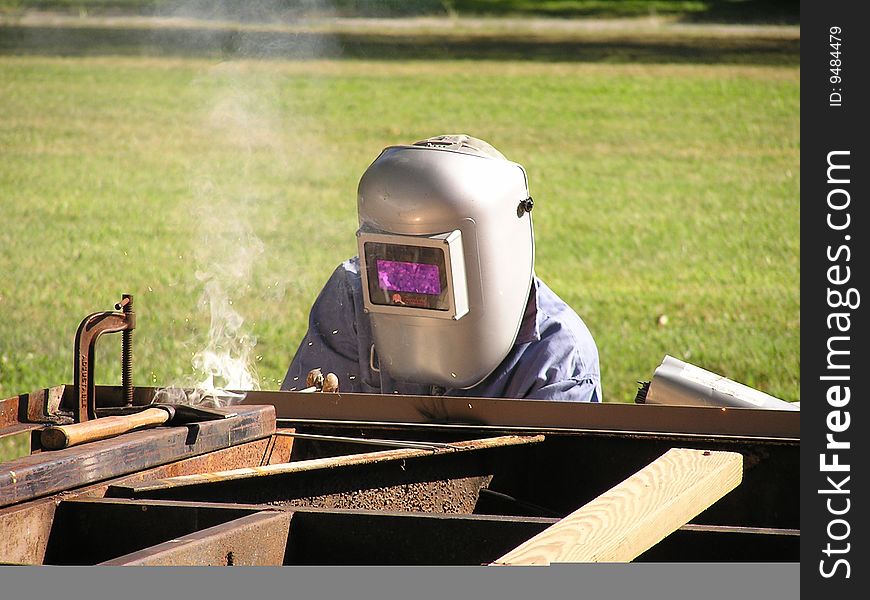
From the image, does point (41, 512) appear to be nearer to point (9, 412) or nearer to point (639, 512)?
point (9, 412)

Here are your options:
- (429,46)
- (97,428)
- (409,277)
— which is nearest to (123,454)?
(97,428)

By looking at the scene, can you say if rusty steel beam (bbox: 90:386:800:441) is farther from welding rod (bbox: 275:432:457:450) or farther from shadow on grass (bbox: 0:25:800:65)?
shadow on grass (bbox: 0:25:800:65)

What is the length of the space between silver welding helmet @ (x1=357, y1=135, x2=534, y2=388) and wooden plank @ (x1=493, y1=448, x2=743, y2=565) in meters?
0.77

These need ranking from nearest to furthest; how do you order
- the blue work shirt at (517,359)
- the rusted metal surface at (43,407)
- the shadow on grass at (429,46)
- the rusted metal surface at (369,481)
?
the rusted metal surface at (369,481), the rusted metal surface at (43,407), the blue work shirt at (517,359), the shadow on grass at (429,46)

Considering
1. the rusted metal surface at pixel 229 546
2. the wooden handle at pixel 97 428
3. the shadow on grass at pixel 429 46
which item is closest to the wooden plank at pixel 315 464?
the wooden handle at pixel 97 428

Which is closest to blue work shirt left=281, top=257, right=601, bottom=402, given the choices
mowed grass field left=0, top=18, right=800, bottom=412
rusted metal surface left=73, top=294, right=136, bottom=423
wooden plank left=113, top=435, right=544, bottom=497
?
mowed grass field left=0, top=18, right=800, bottom=412

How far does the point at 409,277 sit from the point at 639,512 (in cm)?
113

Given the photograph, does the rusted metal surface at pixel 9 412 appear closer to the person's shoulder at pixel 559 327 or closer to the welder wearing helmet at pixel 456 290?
A: the welder wearing helmet at pixel 456 290

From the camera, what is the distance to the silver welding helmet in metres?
2.85

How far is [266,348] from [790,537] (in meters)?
4.76

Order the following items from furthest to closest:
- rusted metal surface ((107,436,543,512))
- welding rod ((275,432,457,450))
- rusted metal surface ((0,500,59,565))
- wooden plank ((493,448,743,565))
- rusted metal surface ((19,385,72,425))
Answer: rusted metal surface ((19,385,72,425)) < welding rod ((275,432,457,450)) < rusted metal surface ((107,436,543,512)) < rusted metal surface ((0,500,59,565)) < wooden plank ((493,448,743,565))

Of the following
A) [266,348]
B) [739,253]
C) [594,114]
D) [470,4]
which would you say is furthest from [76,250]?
[470,4]

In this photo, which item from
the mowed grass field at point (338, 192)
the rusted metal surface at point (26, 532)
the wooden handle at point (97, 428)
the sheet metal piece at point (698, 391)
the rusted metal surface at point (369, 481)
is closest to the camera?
the rusted metal surface at point (26, 532)

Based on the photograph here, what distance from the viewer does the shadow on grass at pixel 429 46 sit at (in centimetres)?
1304
